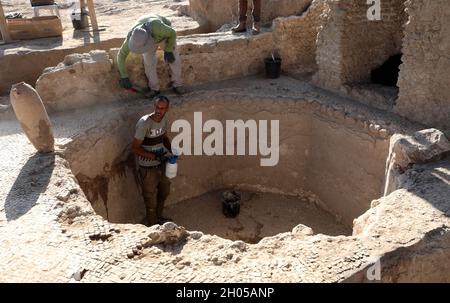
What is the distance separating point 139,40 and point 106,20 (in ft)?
23.5

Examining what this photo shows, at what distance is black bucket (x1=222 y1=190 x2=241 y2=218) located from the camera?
661cm

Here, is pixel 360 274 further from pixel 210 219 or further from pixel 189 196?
pixel 189 196

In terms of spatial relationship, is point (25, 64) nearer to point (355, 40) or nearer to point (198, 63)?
point (198, 63)

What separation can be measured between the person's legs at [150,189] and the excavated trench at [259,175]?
1.59 ft

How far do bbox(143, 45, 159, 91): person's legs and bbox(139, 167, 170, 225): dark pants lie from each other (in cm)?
160

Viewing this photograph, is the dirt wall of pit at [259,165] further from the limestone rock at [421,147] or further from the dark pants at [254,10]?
the dark pants at [254,10]

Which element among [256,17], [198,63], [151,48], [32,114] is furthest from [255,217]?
[256,17]

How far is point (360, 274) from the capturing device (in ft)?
10.7

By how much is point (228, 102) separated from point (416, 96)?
282cm

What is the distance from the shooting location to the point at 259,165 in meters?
7.21

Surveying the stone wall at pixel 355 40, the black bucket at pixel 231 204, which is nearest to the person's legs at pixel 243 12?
the stone wall at pixel 355 40

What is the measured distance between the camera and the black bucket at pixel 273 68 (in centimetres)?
741

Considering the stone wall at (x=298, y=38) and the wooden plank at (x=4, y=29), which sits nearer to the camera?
the stone wall at (x=298, y=38)

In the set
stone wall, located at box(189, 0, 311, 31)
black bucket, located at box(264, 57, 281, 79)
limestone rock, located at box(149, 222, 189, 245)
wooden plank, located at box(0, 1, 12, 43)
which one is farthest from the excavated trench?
wooden plank, located at box(0, 1, 12, 43)
